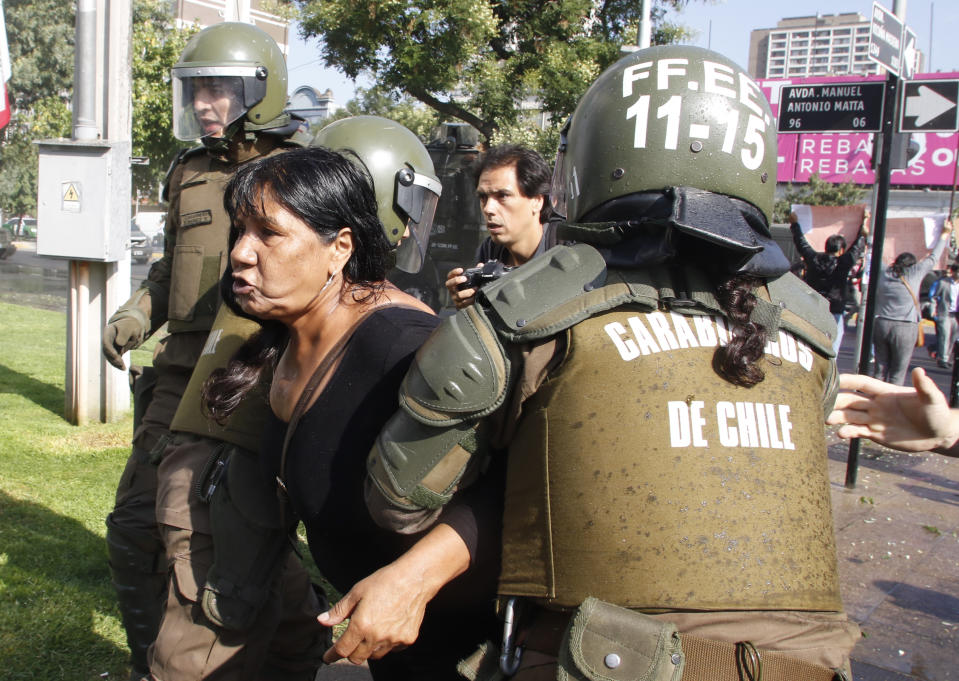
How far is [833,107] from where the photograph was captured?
21.3 feet

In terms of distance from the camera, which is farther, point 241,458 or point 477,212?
point 477,212

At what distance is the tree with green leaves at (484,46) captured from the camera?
1369 cm

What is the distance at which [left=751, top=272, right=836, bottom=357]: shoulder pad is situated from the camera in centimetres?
164

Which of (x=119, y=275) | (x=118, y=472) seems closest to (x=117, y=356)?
(x=118, y=472)

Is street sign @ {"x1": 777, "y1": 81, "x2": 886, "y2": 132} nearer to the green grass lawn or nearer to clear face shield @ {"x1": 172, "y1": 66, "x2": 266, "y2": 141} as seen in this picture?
clear face shield @ {"x1": 172, "y1": 66, "x2": 266, "y2": 141}

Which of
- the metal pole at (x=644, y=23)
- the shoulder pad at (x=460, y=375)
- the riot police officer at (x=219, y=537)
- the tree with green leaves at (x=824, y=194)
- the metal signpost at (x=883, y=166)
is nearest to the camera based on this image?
the shoulder pad at (x=460, y=375)

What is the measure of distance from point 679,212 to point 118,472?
191 inches

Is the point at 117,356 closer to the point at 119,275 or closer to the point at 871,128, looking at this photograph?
the point at 119,275

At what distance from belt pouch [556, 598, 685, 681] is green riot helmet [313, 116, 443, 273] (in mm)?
1626

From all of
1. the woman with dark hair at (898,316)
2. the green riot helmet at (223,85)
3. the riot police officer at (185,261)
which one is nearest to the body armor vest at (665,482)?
the riot police officer at (185,261)

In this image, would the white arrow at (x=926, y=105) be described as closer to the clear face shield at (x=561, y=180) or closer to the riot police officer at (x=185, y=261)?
the riot police officer at (x=185, y=261)

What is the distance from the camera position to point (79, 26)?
6.36 metres

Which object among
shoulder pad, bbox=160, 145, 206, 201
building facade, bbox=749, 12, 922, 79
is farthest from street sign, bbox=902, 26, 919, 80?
building facade, bbox=749, 12, 922, 79

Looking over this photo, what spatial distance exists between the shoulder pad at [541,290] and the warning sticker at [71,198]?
18.2ft
